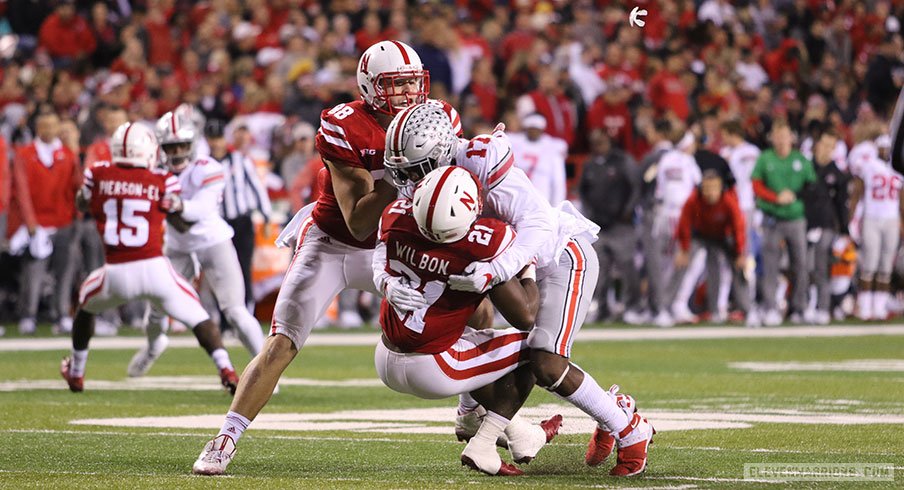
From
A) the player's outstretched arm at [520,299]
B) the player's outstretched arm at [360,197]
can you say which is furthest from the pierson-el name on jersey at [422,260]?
the player's outstretched arm at [360,197]

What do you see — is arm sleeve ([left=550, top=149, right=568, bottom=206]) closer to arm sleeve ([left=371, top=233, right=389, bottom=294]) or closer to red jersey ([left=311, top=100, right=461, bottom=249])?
red jersey ([left=311, top=100, right=461, bottom=249])

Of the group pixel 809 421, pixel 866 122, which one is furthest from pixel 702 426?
pixel 866 122

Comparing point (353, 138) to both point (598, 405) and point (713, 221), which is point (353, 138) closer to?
point (598, 405)

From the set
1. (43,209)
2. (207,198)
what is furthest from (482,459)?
(43,209)

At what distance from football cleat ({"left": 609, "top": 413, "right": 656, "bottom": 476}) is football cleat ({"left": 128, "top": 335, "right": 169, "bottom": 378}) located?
4.78 m

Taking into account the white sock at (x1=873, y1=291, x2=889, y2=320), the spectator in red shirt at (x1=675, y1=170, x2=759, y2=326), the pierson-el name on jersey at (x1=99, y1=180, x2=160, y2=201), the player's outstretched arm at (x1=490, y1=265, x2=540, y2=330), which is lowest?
the white sock at (x1=873, y1=291, x2=889, y2=320)

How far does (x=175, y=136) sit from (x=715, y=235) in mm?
7215

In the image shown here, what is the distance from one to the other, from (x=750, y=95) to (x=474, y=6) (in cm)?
385

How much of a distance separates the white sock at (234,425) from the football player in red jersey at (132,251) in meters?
3.17

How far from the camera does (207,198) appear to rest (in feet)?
31.5

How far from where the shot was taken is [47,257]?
48.9 feet

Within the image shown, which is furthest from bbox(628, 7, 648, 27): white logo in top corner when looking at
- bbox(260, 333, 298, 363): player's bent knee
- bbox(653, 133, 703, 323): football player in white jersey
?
bbox(653, 133, 703, 323): football player in white jersey

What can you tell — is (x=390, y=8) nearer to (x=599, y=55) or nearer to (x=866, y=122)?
(x=599, y=55)

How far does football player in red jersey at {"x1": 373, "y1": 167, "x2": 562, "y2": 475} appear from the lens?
5.33 metres
